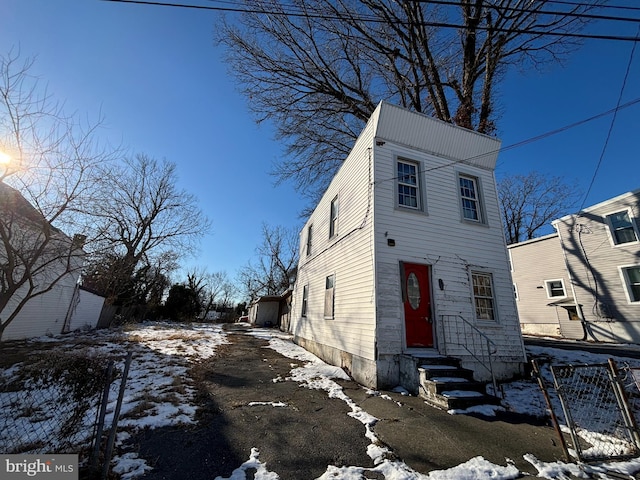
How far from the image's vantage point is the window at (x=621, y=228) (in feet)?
46.7

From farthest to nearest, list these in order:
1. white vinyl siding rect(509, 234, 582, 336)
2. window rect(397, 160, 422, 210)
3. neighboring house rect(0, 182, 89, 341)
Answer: white vinyl siding rect(509, 234, 582, 336), window rect(397, 160, 422, 210), neighboring house rect(0, 182, 89, 341)

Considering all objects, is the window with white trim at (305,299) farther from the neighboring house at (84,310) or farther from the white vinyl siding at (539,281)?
the white vinyl siding at (539,281)

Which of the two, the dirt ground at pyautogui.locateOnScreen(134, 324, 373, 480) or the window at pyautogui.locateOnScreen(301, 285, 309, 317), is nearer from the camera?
the dirt ground at pyautogui.locateOnScreen(134, 324, 373, 480)

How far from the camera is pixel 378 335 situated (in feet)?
21.3

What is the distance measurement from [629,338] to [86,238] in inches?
889

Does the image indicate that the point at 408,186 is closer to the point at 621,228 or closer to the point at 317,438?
the point at 317,438

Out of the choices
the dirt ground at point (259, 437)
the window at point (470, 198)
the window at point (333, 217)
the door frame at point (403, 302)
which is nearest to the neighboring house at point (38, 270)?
A: the dirt ground at point (259, 437)

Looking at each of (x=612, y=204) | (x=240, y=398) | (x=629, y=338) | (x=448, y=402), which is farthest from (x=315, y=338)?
(x=612, y=204)

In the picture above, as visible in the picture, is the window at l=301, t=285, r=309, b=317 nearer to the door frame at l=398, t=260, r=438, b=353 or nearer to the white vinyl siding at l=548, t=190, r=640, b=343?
the door frame at l=398, t=260, r=438, b=353

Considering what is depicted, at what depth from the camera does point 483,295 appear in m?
7.82

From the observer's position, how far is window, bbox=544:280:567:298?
1814cm

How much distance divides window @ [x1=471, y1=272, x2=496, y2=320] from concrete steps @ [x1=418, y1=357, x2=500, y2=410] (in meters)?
2.11

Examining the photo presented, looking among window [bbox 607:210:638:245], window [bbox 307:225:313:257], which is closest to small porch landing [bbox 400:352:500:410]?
window [bbox 307:225:313:257]

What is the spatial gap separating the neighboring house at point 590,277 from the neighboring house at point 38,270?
22570 mm
